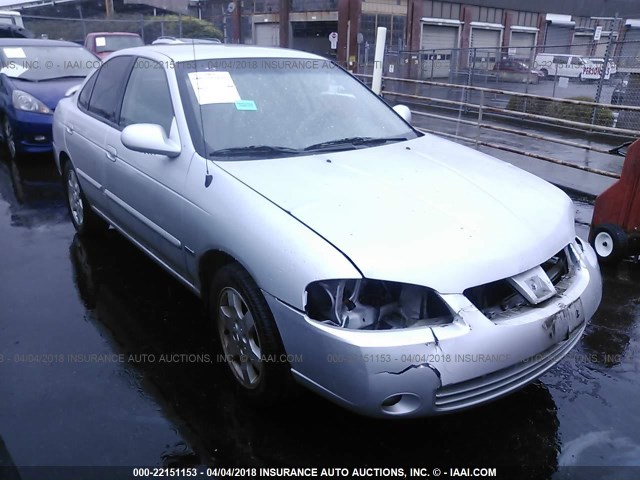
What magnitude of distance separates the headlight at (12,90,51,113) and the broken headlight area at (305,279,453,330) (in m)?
6.25

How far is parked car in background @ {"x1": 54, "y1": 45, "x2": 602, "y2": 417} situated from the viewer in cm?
220

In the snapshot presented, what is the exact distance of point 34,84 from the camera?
7.50 meters

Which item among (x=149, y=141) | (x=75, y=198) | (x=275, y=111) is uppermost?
(x=275, y=111)

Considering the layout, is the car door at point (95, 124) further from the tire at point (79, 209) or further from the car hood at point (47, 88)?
the car hood at point (47, 88)

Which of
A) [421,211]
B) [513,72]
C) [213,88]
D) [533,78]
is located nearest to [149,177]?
[213,88]

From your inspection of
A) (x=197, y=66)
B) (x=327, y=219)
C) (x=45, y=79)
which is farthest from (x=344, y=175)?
(x=45, y=79)

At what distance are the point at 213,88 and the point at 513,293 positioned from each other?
6.73 ft

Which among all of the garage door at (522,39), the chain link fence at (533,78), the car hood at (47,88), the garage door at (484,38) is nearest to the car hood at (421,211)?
the car hood at (47,88)

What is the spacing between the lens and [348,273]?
217 centimetres

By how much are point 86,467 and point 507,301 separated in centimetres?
196

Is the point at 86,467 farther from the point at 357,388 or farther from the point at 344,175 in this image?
the point at 344,175

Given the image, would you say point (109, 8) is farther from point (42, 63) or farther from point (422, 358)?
point (422, 358)

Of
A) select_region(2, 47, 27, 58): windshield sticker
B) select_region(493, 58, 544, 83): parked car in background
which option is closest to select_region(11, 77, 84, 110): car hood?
select_region(2, 47, 27, 58): windshield sticker

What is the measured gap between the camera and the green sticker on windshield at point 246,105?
3.28m
